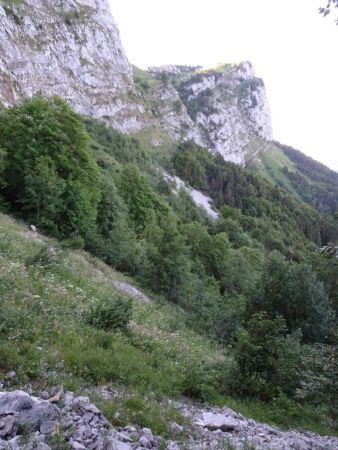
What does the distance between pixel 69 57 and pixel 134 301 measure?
370 feet

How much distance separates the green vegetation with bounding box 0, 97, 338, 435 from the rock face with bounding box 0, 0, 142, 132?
95.3 ft

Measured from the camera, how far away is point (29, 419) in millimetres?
5820

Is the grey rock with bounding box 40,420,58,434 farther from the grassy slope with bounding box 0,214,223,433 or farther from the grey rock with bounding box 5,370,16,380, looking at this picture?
the grey rock with bounding box 5,370,16,380

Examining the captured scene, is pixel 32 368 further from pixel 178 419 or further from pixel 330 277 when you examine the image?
pixel 330 277

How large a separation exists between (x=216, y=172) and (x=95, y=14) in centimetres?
7596

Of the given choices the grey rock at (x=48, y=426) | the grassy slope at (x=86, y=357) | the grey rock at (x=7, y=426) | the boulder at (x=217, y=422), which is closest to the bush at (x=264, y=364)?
the grassy slope at (x=86, y=357)

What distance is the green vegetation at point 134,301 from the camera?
9.48 m

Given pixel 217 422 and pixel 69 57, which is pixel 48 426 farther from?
pixel 69 57

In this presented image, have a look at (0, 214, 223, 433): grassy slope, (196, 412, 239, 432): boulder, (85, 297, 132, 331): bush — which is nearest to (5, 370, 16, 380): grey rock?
(0, 214, 223, 433): grassy slope

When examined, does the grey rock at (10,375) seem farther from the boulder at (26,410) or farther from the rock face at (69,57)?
the rock face at (69,57)

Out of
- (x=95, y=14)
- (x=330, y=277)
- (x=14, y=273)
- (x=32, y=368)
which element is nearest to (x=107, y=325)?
(x=14, y=273)

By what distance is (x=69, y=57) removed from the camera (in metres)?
118

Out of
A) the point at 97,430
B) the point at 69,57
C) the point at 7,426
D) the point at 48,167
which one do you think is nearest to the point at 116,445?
the point at 97,430

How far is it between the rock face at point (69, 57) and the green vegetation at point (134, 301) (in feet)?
95.3
